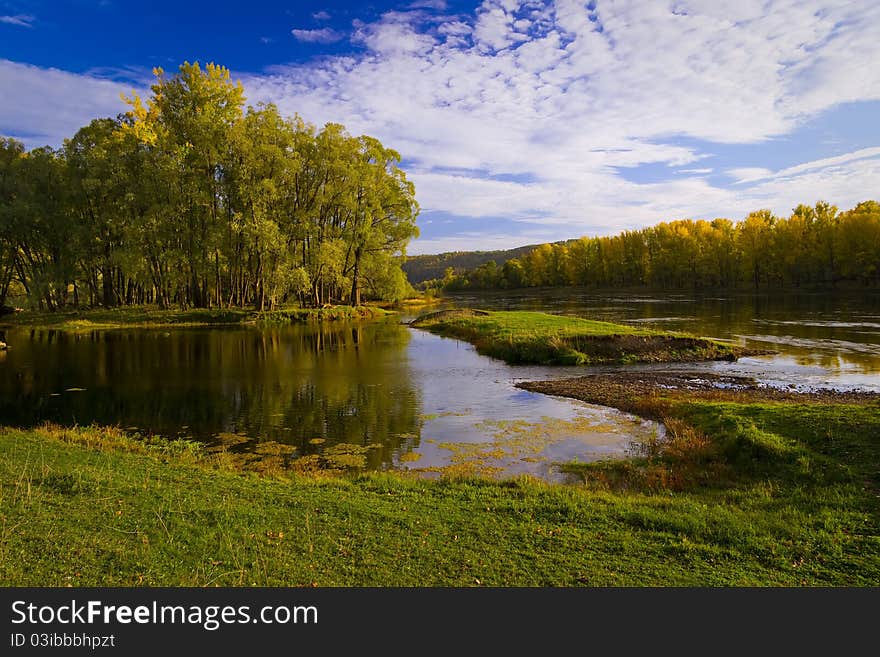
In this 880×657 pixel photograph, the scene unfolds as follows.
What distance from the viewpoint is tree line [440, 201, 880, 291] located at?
90375 millimetres

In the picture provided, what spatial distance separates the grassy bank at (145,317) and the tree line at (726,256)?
295 feet

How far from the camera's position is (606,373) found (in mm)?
25969

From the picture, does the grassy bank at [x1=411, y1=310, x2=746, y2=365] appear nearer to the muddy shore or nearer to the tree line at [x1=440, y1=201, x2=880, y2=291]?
the muddy shore

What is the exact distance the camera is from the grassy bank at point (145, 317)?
48.2 m

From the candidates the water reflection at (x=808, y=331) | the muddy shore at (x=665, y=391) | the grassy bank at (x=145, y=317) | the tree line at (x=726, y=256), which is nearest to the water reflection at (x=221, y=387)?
the muddy shore at (x=665, y=391)

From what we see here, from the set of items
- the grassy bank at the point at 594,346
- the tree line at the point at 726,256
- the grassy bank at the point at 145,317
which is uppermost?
the tree line at the point at 726,256

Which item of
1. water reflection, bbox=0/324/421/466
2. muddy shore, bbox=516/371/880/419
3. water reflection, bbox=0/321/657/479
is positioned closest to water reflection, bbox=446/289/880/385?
muddy shore, bbox=516/371/880/419

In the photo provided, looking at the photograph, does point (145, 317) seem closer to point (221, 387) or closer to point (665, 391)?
point (221, 387)

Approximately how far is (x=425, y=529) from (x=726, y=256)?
407 ft

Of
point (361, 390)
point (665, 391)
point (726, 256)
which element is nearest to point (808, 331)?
point (665, 391)

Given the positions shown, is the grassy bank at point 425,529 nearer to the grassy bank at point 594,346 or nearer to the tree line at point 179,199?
the grassy bank at point 594,346

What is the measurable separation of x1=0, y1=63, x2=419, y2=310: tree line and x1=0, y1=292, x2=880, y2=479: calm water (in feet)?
49.6

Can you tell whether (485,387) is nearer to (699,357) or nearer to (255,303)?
(699,357)

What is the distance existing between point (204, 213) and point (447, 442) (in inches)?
1897
